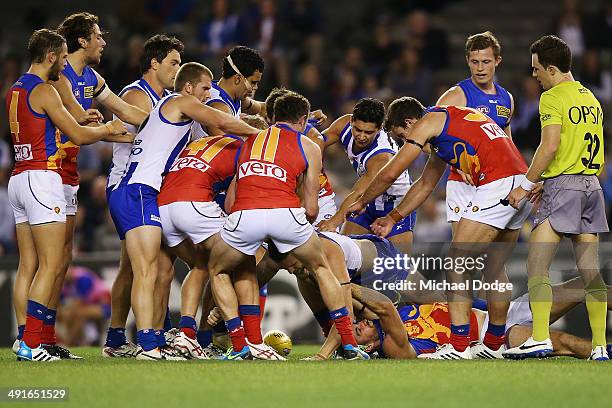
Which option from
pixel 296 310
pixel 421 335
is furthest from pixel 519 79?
pixel 421 335

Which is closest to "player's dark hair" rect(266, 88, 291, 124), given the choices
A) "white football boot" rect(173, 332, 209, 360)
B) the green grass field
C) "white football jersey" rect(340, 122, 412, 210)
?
"white football jersey" rect(340, 122, 412, 210)

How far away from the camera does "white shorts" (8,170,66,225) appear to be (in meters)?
9.19

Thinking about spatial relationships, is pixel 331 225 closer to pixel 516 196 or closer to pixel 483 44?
pixel 516 196

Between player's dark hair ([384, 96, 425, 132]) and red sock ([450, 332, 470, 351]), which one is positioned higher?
player's dark hair ([384, 96, 425, 132])

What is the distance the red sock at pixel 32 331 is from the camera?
358 inches


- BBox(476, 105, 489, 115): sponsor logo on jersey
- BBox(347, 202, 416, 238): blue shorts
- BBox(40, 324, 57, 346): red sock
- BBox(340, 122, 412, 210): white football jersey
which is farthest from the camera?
BBox(347, 202, 416, 238): blue shorts

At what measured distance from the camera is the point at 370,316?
971 cm

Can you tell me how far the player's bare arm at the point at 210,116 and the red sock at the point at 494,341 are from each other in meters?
2.66

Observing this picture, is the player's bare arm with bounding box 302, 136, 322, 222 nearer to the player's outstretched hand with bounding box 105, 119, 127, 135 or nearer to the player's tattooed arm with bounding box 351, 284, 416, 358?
the player's tattooed arm with bounding box 351, 284, 416, 358

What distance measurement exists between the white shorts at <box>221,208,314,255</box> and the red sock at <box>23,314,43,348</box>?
169 centimetres

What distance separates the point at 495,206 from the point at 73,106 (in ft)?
11.8

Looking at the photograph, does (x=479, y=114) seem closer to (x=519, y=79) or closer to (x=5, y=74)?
(x=519, y=79)

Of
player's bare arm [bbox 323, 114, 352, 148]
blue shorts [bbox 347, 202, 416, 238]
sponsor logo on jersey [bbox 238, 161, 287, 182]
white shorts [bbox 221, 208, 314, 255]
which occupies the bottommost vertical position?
blue shorts [bbox 347, 202, 416, 238]

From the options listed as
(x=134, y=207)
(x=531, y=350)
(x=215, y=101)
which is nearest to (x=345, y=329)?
(x=531, y=350)
